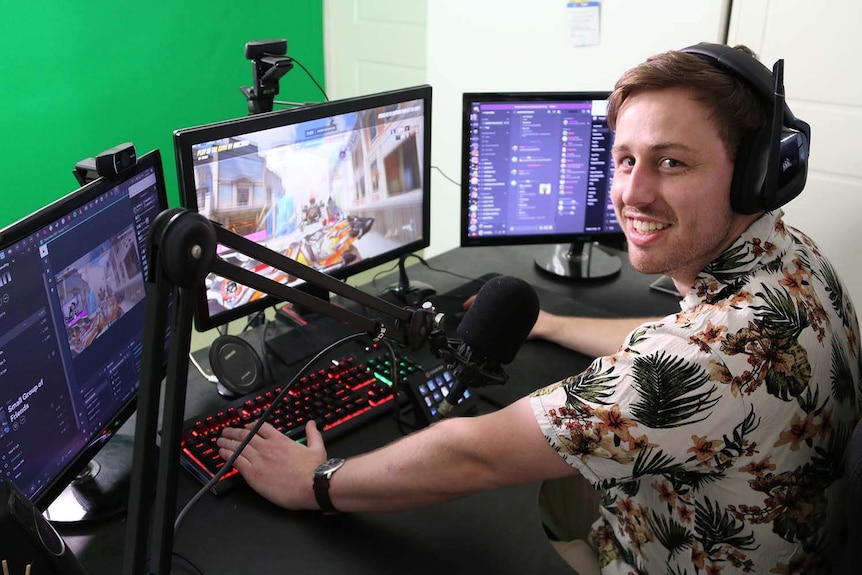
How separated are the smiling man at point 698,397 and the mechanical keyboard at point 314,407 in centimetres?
7

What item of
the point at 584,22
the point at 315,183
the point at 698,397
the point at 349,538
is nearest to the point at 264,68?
the point at 315,183

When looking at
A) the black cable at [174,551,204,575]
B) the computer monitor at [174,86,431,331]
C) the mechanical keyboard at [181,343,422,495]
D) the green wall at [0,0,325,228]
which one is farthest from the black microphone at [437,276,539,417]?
the green wall at [0,0,325,228]

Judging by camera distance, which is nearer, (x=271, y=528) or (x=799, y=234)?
(x=271, y=528)

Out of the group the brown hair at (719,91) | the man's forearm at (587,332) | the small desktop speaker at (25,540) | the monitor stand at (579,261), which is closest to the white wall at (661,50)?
the monitor stand at (579,261)

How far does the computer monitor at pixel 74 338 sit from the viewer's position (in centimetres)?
87

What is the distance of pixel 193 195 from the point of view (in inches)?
49.0

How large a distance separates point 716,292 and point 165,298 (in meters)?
0.76

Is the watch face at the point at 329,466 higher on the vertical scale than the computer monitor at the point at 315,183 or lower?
lower

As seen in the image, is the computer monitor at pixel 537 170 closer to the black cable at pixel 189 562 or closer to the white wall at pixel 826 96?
Result: the white wall at pixel 826 96

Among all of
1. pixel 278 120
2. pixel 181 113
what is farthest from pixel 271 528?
pixel 181 113

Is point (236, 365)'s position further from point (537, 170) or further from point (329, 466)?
point (537, 170)

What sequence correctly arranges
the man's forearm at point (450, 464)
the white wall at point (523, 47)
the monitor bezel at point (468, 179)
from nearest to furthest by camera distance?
the man's forearm at point (450, 464) < the monitor bezel at point (468, 179) < the white wall at point (523, 47)

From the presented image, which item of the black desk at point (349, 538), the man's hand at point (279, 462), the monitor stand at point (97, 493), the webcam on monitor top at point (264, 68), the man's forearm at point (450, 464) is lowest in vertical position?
the black desk at point (349, 538)

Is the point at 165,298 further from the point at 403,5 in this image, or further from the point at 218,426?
the point at 403,5
